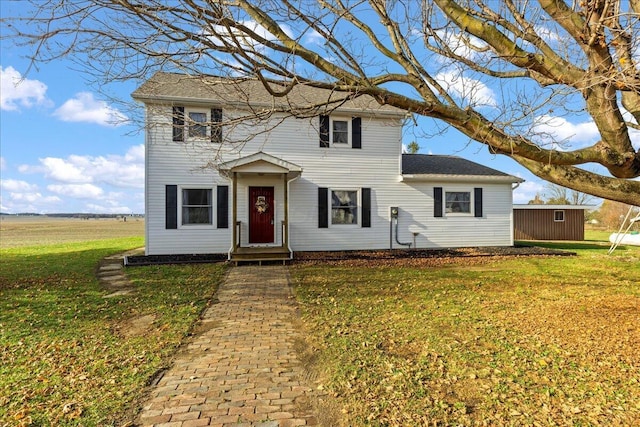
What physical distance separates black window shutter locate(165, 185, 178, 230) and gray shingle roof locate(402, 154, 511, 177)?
8553 millimetres

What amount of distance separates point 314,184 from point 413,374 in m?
9.94

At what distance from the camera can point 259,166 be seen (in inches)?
436

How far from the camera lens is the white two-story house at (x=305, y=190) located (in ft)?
39.2

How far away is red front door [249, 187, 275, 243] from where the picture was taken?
12.7 m

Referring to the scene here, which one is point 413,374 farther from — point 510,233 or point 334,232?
point 510,233

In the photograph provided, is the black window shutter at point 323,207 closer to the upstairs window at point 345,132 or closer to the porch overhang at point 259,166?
the upstairs window at point 345,132

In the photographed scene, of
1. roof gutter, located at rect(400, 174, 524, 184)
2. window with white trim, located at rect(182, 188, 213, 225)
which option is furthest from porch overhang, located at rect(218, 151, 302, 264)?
roof gutter, located at rect(400, 174, 524, 184)

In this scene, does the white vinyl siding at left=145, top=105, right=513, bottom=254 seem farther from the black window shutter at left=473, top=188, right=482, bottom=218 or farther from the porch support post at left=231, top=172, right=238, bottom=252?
the porch support post at left=231, top=172, right=238, bottom=252

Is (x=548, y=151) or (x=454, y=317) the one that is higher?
(x=548, y=151)

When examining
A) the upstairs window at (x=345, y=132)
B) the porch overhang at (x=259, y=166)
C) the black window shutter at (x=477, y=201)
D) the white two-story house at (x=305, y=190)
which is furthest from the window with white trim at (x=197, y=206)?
the black window shutter at (x=477, y=201)

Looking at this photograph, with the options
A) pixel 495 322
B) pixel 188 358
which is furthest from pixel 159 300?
pixel 495 322

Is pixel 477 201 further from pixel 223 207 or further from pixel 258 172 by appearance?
pixel 223 207

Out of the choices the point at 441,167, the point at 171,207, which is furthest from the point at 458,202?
the point at 171,207

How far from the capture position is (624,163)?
4.12m
